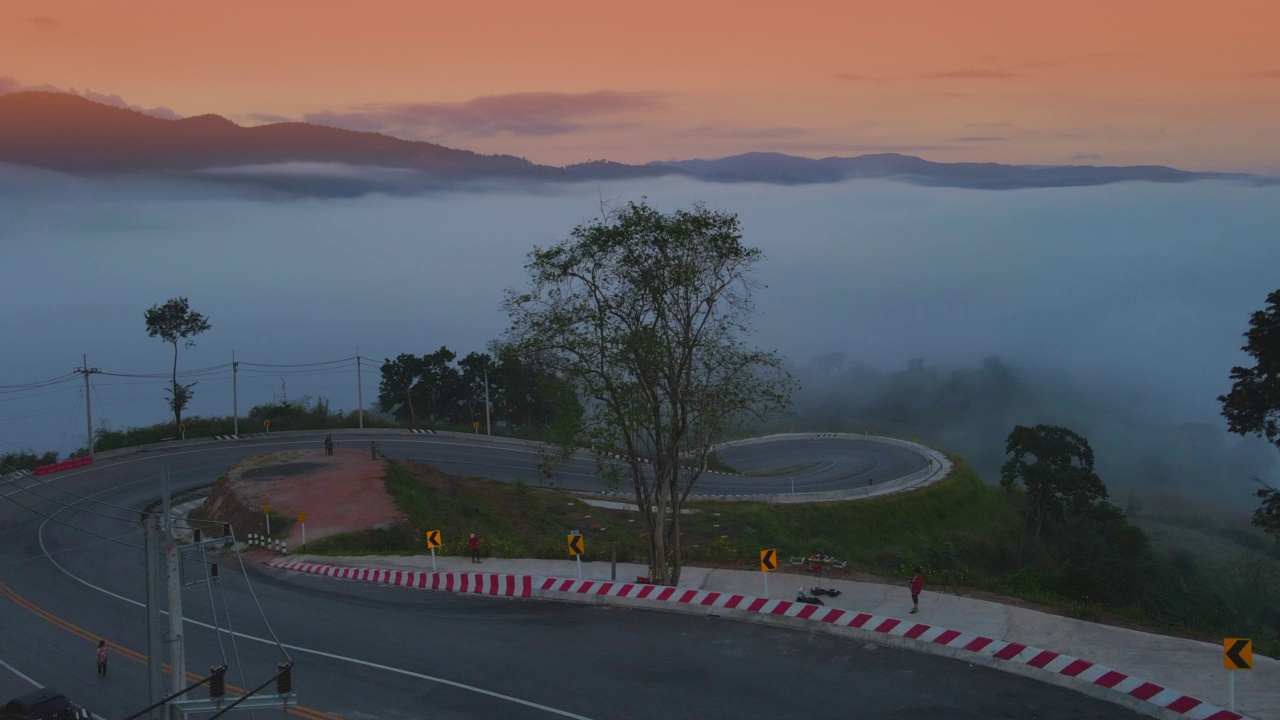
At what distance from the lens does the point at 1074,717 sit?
55.7ft

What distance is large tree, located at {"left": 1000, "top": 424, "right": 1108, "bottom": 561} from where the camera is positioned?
54.7 metres

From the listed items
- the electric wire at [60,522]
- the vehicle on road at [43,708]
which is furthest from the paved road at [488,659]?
the electric wire at [60,522]

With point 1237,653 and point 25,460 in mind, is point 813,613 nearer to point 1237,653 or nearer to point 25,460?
point 1237,653

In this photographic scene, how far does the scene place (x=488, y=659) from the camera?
71.5ft

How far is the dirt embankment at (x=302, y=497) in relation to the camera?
1641 inches

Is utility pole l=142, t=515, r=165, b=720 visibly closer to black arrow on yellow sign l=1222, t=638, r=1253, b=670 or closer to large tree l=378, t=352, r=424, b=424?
black arrow on yellow sign l=1222, t=638, r=1253, b=670

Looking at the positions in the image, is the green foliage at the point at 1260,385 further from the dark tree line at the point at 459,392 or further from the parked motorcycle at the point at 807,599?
the dark tree line at the point at 459,392

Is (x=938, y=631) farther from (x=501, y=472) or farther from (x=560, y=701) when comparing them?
(x=501, y=472)

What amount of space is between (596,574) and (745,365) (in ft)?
29.2

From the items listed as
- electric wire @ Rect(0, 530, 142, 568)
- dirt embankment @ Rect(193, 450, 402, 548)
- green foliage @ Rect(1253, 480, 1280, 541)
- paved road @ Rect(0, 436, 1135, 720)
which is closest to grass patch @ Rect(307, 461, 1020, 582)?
dirt embankment @ Rect(193, 450, 402, 548)

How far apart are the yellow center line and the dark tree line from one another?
54.0m

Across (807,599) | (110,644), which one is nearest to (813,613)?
(807,599)

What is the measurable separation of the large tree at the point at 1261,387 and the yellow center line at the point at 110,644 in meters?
23.9

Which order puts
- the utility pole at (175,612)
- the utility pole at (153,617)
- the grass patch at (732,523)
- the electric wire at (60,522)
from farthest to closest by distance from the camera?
1. the grass patch at (732,523)
2. the electric wire at (60,522)
3. the utility pole at (175,612)
4. the utility pole at (153,617)
